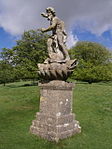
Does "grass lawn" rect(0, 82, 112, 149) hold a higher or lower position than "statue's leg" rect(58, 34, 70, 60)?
lower

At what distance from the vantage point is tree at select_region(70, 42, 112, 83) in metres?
41.2

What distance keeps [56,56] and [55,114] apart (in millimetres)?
2543

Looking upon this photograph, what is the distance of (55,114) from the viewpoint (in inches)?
329

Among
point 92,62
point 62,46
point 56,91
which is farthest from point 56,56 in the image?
point 92,62

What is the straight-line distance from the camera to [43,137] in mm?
8492

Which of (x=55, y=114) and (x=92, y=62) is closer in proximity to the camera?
(x=55, y=114)

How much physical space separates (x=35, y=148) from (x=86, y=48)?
46768mm

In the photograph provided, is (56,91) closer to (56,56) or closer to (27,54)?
(56,56)

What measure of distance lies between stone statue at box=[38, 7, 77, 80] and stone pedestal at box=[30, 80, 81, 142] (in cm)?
42

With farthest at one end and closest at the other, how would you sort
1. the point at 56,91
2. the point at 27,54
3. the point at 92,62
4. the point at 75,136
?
1. the point at 92,62
2. the point at 27,54
3. the point at 75,136
4. the point at 56,91

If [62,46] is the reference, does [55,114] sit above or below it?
below

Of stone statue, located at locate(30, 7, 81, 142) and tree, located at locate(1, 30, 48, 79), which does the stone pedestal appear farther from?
tree, located at locate(1, 30, 48, 79)

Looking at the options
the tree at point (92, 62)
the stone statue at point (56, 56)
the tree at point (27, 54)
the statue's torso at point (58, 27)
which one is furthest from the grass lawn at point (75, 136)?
the tree at point (92, 62)

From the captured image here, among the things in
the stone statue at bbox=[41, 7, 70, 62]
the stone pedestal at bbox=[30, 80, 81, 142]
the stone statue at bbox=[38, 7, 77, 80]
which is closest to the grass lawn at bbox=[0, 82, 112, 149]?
the stone pedestal at bbox=[30, 80, 81, 142]
